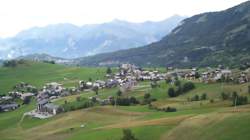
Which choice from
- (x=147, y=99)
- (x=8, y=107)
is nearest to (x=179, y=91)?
(x=147, y=99)

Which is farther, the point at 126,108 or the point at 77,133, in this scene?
the point at 126,108

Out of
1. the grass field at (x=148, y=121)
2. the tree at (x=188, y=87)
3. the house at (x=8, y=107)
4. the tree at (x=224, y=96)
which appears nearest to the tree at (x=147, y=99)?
the grass field at (x=148, y=121)

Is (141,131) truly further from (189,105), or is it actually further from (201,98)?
(201,98)

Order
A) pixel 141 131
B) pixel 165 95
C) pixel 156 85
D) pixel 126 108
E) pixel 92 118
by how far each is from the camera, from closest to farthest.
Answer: pixel 141 131 → pixel 92 118 → pixel 126 108 → pixel 165 95 → pixel 156 85

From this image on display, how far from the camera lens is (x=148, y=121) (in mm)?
117750

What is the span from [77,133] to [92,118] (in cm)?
1984

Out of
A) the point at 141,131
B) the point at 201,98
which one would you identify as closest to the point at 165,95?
the point at 201,98

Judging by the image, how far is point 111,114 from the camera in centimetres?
14250

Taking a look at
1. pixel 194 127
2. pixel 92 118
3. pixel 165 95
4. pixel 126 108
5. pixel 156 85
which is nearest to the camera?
pixel 194 127

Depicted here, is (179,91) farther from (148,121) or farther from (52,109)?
(148,121)

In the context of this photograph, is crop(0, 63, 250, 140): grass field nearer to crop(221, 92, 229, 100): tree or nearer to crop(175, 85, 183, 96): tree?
crop(221, 92, 229, 100): tree

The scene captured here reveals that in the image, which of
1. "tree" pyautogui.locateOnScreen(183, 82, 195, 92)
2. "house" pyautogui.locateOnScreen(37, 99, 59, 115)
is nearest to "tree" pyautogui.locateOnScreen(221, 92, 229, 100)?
"tree" pyautogui.locateOnScreen(183, 82, 195, 92)

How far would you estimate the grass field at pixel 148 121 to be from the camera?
303 feet

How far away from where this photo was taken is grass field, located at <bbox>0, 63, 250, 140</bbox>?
92.3m
